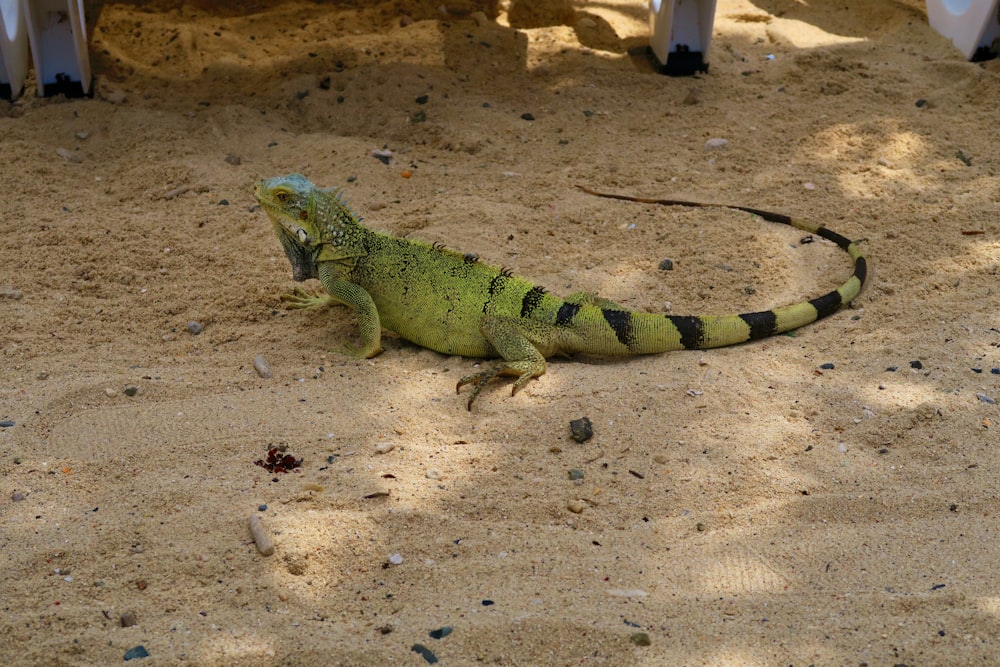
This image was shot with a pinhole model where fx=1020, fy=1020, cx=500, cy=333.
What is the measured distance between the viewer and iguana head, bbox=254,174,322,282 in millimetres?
4848

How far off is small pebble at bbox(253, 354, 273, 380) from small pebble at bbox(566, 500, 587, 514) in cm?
166

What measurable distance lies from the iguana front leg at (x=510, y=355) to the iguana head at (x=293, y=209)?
3.12 feet

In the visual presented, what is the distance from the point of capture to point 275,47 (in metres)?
8.30

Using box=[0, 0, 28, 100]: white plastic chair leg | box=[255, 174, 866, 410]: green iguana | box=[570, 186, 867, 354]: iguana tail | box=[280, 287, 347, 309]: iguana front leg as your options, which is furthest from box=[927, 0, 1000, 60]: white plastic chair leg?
box=[0, 0, 28, 100]: white plastic chair leg

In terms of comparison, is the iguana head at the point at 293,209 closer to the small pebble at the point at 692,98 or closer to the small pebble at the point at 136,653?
the small pebble at the point at 136,653

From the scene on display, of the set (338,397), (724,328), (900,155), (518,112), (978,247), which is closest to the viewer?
(338,397)

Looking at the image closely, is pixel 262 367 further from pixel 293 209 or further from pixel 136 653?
pixel 136 653

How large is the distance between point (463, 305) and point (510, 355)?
0.37m

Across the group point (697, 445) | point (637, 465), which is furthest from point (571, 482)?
point (697, 445)

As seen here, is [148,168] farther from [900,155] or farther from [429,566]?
[900,155]

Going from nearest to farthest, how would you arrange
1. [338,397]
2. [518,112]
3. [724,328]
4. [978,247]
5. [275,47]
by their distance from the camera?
[338,397]
[724,328]
[978,247]
[518,112]
[275,47]

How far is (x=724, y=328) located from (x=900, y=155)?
107 inches

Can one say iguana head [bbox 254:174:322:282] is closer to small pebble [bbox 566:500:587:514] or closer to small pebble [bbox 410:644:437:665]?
small pebble [bbox 566:500:587:514]

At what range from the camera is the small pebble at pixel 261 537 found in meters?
3.32
